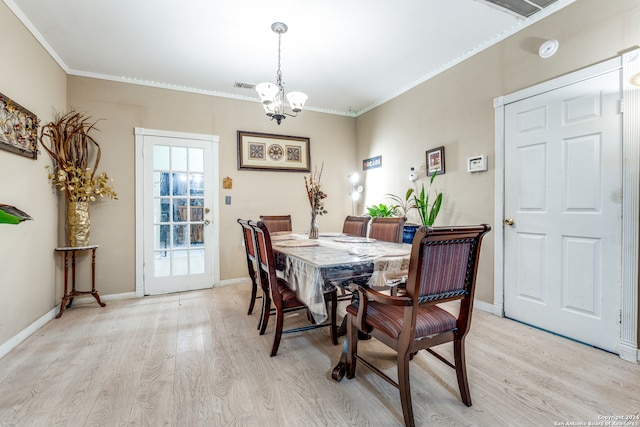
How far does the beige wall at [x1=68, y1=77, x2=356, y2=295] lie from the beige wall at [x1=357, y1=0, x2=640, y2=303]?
73 centimetres

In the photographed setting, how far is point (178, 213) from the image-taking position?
3.76 m

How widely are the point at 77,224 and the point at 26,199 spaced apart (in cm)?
60

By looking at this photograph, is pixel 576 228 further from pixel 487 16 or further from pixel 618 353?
pixel 487 16

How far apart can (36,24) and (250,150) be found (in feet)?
7.52

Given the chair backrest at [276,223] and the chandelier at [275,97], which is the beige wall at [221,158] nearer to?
the chair backrest at [276,223]

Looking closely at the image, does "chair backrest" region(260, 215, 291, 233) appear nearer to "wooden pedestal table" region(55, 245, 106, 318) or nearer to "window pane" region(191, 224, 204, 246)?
"window pane" region(191, 224, 204, 246)

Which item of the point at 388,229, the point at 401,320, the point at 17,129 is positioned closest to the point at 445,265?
the point at 401,320

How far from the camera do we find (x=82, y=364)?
2.00 meters

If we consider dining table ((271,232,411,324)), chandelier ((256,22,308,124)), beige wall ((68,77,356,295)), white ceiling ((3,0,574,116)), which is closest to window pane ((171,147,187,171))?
beige wall ((68,77,356,295))

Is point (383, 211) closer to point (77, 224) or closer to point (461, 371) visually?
point (461, 371)

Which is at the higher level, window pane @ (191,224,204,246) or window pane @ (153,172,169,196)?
window pane @ (153,172,169,196)

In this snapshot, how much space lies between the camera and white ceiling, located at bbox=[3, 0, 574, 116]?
7.59 ft

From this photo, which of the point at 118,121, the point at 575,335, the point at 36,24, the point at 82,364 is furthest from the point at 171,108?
the point at 575,335

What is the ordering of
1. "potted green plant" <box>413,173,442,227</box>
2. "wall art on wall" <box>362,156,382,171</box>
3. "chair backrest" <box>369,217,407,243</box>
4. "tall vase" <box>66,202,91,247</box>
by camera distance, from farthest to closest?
"wall art on wall" <box>362,156,382,171</box>
"potted green plant" <box>413,173,442,227</box>
"tall vase" <box>66,202,91,247</box>
"chair backrest" <box>369,217,407,243</box>
